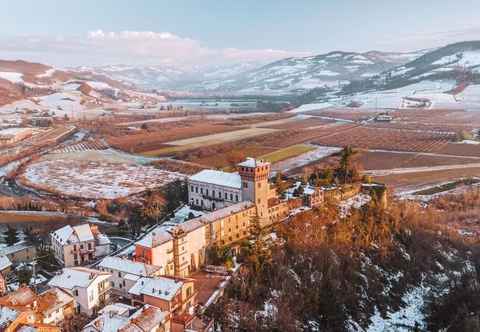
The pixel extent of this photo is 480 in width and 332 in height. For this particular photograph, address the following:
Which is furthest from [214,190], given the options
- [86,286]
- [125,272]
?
[86,286]

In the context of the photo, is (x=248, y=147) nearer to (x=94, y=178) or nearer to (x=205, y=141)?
(x=205, y=141)

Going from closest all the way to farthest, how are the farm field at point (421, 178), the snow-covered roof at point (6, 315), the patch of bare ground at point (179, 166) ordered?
the snow-covered roof at point (6, 315) → the farm field at point (421, 178) → the patch of bare ground at point (179, 166)

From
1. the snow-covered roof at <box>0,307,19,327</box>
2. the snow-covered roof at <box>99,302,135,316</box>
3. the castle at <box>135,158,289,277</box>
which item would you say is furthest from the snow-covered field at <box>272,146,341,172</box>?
the snow-covered roof at <box>0,307,19,327</box>

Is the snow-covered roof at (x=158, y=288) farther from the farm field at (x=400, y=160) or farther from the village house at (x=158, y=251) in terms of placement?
the farm field at (x=400, y=160)

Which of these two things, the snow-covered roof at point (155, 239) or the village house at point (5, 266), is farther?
the village house at point (5, 266)

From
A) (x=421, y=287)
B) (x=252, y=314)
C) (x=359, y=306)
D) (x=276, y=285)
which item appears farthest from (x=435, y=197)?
(x=252, y=314)

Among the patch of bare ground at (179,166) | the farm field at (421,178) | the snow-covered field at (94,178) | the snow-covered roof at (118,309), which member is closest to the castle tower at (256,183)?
the snow-covered roof at (118,309)

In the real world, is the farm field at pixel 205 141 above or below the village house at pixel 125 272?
above
